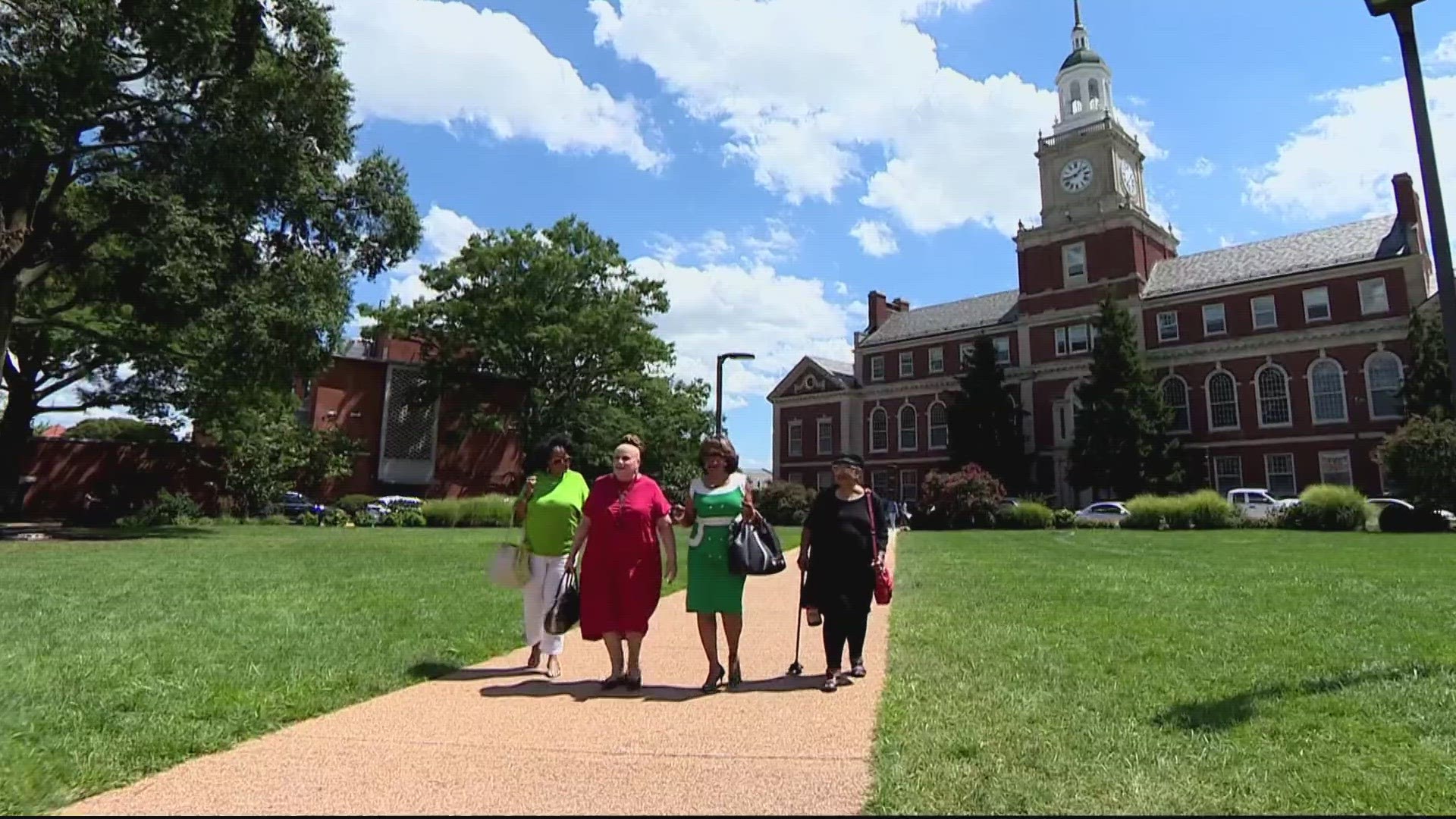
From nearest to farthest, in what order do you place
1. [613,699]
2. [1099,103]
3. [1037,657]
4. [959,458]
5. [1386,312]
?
[613,699]
[1037,657]
[1386,312]
[959,458]
[1099,103]

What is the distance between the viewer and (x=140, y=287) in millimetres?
20359

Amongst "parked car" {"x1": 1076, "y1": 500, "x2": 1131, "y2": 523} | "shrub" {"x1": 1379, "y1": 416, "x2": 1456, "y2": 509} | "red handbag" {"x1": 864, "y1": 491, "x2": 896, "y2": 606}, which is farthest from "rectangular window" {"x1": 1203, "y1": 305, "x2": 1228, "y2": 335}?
"red handbag" {"x1": 864, "y1": 491, "x2": 896, "y2": 606}

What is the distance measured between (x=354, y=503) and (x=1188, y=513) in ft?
114

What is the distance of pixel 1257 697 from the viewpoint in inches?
200

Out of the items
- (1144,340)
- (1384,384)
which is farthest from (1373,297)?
(1144,340)

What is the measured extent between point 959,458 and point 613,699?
4424cm

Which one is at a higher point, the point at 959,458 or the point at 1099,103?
the point at 1099,103

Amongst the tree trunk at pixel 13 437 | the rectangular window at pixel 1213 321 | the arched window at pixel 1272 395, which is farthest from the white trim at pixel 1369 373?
the tree trunk at pixel 13 437

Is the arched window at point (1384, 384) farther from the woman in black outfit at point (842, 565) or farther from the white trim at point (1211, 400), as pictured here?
the woman in black outfit at point (842, 565)

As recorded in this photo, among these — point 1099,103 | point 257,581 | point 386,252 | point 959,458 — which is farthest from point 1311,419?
point 257,581

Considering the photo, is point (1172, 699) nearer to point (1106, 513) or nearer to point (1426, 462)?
point (1426, 462)

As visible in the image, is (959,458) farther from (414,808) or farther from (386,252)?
(414,808)

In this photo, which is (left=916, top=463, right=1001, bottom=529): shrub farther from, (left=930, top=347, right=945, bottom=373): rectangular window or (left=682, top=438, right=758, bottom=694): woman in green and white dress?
(left=682, top=438, right=758, bottom=694): woman in green and white dress

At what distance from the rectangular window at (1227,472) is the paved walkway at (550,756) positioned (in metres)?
43.1
